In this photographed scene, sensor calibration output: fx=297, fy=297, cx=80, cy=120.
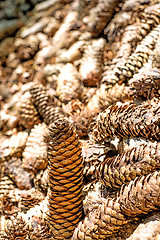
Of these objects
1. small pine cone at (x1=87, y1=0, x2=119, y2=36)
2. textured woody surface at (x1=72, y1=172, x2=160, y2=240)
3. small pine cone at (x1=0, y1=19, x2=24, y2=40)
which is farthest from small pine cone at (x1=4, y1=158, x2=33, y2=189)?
small pine cone at (x1=0, y1=19, x2=24, y2=40)

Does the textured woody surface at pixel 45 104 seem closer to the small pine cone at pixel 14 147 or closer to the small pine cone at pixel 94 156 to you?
the small pine cone at pixel 14 147

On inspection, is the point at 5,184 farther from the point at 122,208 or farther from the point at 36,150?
the point at 122,208

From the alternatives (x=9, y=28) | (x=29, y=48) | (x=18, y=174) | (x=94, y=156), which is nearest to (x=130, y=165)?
(x=94, y=156)

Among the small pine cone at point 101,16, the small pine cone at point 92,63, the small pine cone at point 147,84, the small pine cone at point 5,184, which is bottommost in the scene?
the small pine cone at point 5,184

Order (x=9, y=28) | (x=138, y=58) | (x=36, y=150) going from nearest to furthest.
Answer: (x=138, y=58), (x=36, y=150), (x=9, y=28)

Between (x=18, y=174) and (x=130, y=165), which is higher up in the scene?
(x=130, y=165)

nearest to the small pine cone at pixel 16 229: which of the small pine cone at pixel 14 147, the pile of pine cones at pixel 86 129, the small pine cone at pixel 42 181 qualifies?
the pile of pine cones at pixel 86 129

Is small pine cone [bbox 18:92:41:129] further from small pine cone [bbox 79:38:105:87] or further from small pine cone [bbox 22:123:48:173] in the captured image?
small pine cone [bbox 79:38:105:87]
